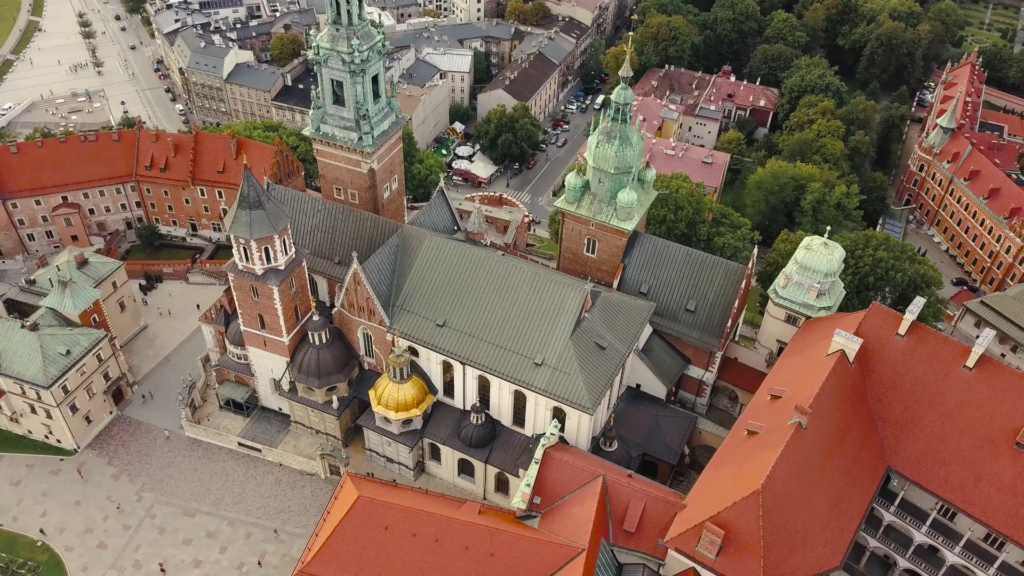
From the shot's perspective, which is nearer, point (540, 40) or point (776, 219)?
point (776, 219)

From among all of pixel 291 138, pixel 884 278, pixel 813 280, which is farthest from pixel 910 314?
pixel 291 138

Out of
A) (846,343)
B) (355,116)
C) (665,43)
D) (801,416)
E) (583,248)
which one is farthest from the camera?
(665,43)

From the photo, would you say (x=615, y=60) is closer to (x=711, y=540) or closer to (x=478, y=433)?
→ (x=478, y=433)

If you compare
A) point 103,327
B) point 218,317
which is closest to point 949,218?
point 218,317

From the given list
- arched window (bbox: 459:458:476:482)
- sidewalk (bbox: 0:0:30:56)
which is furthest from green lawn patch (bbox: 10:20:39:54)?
arched window (bbox: 459:458:476:482)

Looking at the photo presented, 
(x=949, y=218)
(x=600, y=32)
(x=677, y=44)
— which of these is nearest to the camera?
(x=949, y=218)

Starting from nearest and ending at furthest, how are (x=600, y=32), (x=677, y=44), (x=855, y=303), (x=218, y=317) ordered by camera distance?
1. (x=218, y=317)
2. (x=855, y=303)
3. (x=677, y=44)
4. (x=600, y=32)

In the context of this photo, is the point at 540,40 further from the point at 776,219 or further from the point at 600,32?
the point at 776,219
